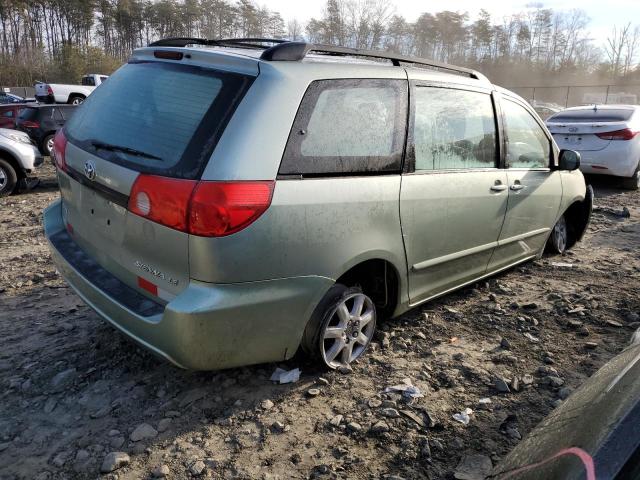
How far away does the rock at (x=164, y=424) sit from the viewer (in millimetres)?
2598

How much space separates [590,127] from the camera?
903 cm

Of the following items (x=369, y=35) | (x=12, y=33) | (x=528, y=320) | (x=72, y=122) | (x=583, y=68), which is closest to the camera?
(x=72, y=122)

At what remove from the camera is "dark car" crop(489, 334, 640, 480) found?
1.21 meters

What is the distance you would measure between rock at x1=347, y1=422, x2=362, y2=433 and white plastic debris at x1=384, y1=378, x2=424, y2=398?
36cm

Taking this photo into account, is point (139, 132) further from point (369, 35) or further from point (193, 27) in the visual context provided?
point (193, 27)

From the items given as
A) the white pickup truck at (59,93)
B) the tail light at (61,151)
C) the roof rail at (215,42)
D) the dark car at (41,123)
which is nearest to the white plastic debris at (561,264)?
the roof rail at (215,42)

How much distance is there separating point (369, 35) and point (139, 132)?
69.8 m

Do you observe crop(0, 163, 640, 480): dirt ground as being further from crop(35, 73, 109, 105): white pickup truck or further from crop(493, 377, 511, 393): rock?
crop(35, 73, 109, 105): white pickup truck

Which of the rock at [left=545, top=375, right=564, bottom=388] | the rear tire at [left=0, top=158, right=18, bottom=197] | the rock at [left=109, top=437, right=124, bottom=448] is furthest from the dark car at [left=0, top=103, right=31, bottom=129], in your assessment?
the rock at [left=545, top=375, right=564, bottom=388]

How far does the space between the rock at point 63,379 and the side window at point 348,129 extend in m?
1.73

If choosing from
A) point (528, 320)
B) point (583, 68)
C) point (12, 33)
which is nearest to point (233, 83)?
point (528, 320)

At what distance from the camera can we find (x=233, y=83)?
2502 mm

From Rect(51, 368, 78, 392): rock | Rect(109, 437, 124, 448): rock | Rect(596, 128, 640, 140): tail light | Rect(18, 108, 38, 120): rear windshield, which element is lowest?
Rect(109, 437, 124, 448): rock

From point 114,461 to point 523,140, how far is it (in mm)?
3684
